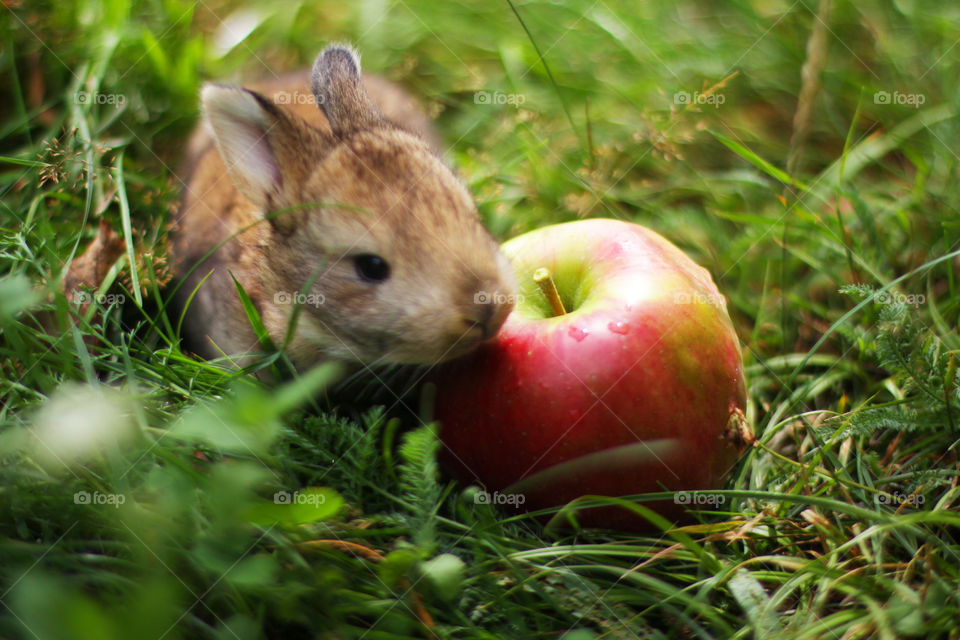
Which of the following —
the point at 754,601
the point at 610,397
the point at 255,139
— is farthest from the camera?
the point at 255,139

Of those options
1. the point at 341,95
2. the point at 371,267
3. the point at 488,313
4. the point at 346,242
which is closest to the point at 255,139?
the point at 341,95

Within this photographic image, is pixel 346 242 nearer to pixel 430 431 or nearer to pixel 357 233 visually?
pixel 357 233

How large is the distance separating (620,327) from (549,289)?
0.29 metres

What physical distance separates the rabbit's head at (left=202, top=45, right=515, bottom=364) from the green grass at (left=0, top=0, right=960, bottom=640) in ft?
0.91

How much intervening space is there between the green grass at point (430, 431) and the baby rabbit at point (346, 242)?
250 millimetres

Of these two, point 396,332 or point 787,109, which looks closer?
point 396,332

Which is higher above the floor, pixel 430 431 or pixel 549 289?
pixel 549 289

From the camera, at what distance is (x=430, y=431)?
188cm

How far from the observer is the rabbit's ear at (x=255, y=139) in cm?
243

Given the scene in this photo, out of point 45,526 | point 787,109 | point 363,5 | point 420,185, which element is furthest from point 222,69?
point 787,109

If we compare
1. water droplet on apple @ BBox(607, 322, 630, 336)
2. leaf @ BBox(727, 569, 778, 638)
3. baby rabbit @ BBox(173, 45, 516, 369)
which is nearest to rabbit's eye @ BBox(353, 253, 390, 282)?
baby rabbit @ BBox(173, 45, 516, 369)

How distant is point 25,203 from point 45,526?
1.61m

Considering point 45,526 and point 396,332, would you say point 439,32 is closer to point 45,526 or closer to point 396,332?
point 396,332

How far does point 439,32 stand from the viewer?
4348 millimetres
